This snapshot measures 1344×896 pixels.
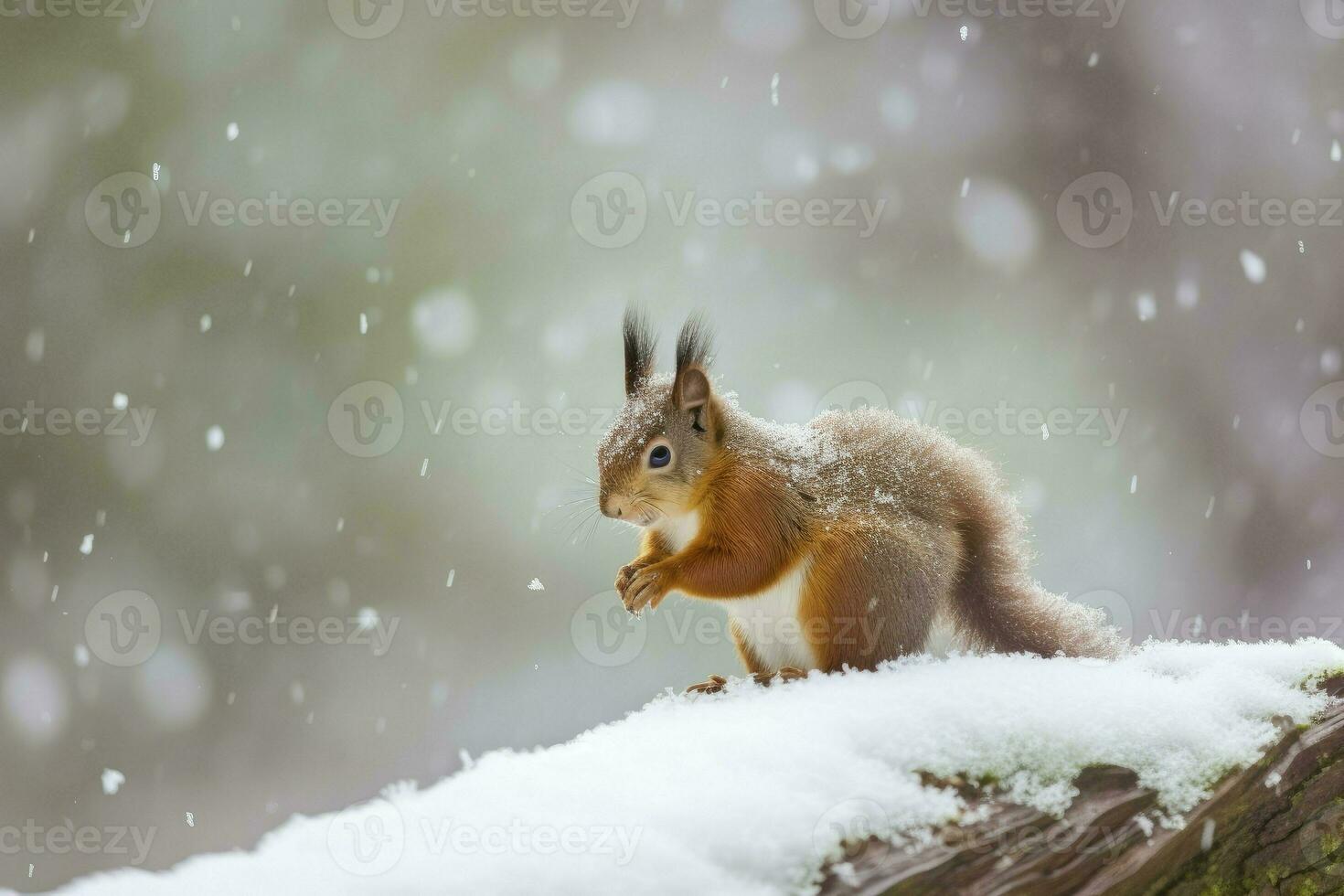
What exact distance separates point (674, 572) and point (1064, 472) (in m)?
2.30

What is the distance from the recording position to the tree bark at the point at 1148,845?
3.78ft

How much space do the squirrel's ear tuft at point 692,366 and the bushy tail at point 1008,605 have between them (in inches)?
17.9

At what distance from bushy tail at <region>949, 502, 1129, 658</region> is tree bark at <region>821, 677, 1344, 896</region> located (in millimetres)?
308

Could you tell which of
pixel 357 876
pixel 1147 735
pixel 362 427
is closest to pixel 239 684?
pixel 362 427

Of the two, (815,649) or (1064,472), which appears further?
(1064,472)

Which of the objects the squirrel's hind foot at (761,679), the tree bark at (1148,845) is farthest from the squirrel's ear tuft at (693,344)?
the tree bark at (1148,845)

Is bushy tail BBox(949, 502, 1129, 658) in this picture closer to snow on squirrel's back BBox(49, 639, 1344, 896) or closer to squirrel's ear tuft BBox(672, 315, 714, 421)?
snow on squirrel's back BBox(49, 639, 1344, 896)

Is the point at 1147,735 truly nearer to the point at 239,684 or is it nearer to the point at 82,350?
the point at 239,684

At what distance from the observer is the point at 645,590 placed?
1.56 m

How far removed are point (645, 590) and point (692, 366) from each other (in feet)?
1.18

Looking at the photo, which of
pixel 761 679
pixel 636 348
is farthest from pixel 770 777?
pixel 636 348

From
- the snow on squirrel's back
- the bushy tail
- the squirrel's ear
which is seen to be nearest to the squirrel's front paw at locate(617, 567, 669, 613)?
the snow on squirrel's back

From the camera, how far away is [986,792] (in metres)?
1.26

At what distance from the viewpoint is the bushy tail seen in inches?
64.0
